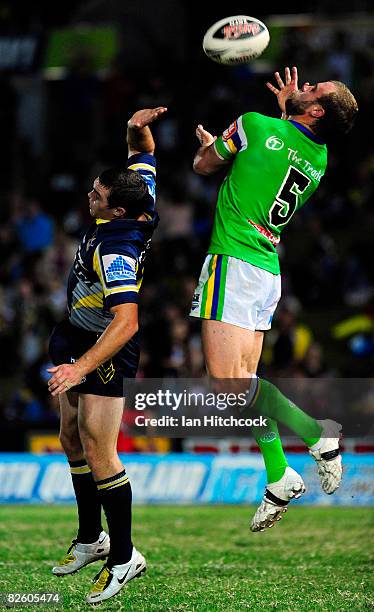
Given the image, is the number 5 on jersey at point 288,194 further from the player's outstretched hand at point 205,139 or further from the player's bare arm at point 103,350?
the player's bare arm at point 103,350

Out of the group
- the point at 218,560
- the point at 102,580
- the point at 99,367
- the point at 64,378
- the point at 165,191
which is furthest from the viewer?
the point at 165,191

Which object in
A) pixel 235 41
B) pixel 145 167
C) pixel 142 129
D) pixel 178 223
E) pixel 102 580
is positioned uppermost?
pixel 235 41

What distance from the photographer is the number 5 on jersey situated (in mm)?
7000

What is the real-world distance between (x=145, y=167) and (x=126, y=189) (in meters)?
0.50

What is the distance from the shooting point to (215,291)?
6.98 metres

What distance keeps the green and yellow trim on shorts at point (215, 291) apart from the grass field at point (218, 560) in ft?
5.64

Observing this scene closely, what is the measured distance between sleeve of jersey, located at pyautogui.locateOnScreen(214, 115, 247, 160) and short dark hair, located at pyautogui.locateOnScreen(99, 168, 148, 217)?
538 mm

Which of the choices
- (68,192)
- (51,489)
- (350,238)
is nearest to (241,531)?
(51,489)

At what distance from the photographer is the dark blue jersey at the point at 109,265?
254 inches

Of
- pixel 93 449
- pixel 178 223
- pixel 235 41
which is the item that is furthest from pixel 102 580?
pixel 178 223

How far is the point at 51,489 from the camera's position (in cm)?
1235

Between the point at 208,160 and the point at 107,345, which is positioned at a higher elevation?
the point at 208,160

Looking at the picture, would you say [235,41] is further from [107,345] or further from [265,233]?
[107,345]

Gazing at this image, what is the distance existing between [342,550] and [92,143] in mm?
11397
